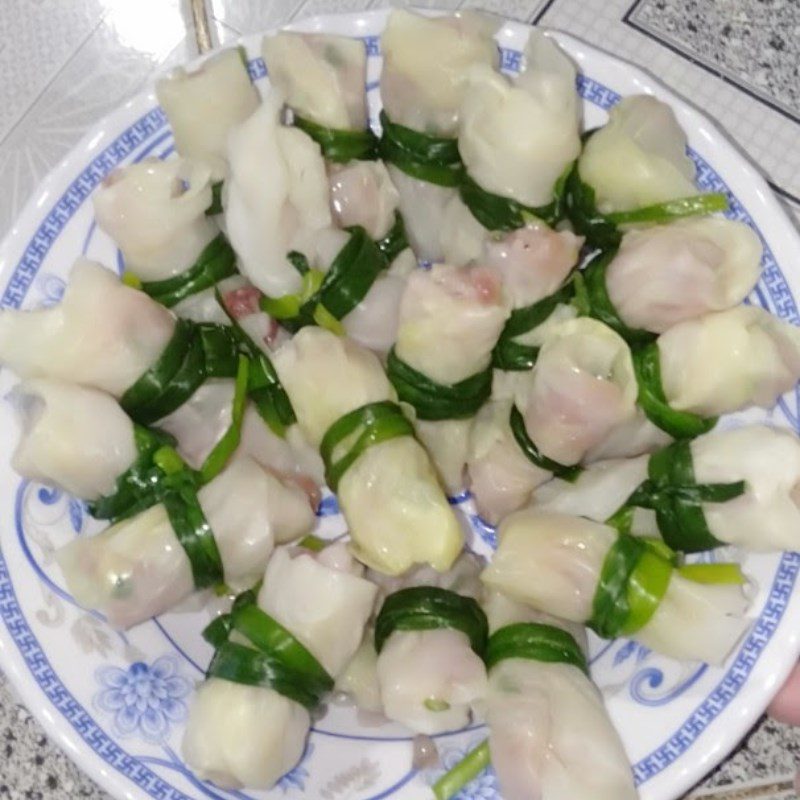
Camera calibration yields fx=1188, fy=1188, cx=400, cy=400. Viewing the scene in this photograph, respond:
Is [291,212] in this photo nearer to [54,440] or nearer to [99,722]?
[54,440]

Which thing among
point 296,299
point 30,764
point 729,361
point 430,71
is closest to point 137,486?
point 296,299

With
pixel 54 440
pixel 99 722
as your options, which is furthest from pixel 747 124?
pixel 99 722

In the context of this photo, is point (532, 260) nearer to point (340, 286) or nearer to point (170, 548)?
point (340, 286)

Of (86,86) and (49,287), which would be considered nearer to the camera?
(49,287)

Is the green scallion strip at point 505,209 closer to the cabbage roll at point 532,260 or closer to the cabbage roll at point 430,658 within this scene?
the cabbage roll at point 532,260

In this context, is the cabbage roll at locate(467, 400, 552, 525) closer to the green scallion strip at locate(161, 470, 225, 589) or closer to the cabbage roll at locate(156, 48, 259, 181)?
the green scallion strip at locate(161, 470, 225, 589)

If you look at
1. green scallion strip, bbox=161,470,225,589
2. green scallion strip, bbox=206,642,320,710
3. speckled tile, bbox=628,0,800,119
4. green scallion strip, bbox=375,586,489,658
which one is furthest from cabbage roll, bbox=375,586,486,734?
speckled tile, bbox=628,0,800,119
